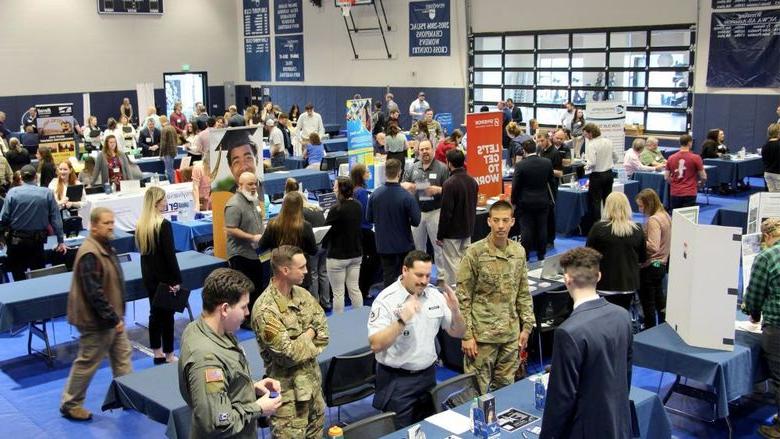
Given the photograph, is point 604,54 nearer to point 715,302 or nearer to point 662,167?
point 662,167

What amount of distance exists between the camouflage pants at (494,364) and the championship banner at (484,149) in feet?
16.3

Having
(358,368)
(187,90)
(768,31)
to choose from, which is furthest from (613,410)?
(187,90)

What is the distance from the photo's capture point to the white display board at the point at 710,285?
5.58m

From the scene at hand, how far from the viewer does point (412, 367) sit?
15.5ft

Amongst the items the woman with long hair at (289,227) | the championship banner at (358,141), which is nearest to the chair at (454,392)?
the woman with long hair at (289,227)

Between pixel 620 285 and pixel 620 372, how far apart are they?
3.28m

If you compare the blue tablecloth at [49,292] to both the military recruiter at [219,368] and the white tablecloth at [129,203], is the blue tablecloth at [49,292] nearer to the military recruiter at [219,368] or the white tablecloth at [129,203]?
the white tablecloth at [129,203]

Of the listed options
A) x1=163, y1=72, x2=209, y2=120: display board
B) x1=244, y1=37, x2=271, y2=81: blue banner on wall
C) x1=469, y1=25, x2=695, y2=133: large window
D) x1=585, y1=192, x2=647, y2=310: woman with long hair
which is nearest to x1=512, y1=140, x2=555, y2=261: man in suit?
x1=585, y1=192, x2=647, y2=310: woman with long hair

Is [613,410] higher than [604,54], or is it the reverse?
[604,54]

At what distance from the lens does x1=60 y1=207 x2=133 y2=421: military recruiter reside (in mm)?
5750

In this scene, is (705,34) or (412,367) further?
(705,34)

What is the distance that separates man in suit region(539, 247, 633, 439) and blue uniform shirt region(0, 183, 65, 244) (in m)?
6.56

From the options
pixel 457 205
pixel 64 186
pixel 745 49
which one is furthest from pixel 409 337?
pixel 745 49

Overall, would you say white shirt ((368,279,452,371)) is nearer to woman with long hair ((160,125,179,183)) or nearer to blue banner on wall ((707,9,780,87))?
woman with long hair ((160,125,179,183))
